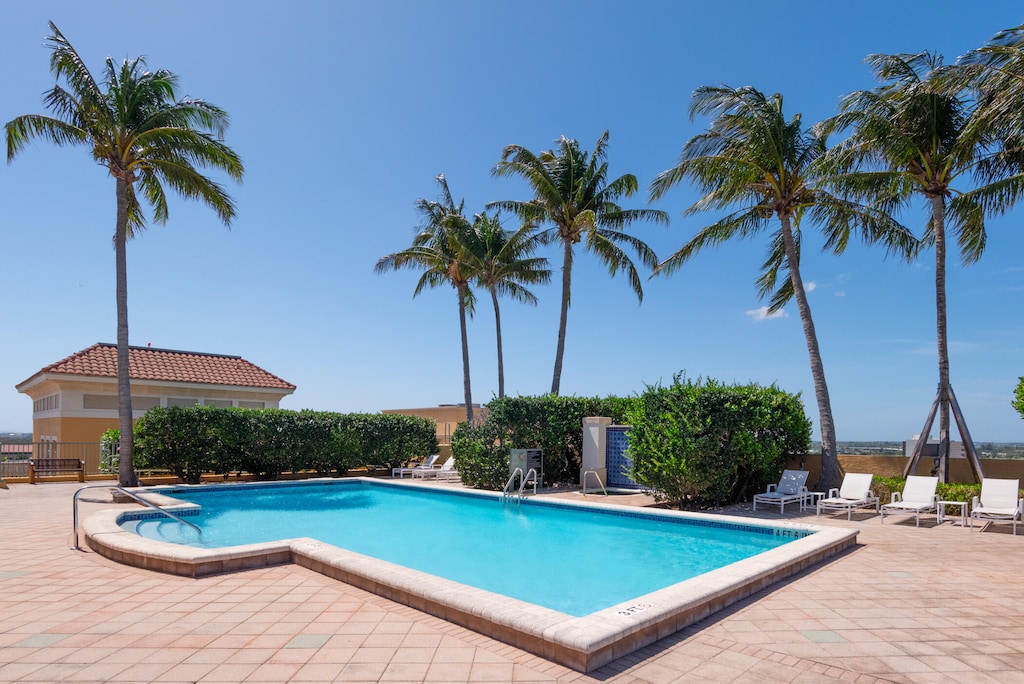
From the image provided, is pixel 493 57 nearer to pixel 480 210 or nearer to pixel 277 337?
pixel 480 210

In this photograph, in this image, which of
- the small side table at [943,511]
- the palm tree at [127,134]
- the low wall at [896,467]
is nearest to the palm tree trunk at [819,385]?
the low wall at [896,467]

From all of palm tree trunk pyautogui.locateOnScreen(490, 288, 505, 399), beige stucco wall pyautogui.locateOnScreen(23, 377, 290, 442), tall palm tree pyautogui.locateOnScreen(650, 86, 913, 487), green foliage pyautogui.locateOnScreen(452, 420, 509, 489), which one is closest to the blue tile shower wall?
green foliage pyautogui.locateOnScreen(452, 420, 509, 489)

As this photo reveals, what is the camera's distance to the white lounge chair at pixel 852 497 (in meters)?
11.5

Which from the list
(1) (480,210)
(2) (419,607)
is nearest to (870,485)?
(2) (419,607)

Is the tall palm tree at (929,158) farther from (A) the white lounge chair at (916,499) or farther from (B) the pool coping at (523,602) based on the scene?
(B) the pool coping at (523,602)

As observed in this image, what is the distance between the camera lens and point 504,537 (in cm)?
1097

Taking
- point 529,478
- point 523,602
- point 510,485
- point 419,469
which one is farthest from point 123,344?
point 523,602

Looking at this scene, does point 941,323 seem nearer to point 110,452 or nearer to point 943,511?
point 943,511

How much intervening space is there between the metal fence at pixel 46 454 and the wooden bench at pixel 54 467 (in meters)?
0.52

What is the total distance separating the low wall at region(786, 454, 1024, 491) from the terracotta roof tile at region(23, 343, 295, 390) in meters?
20.2

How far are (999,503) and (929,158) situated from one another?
8.34 meters

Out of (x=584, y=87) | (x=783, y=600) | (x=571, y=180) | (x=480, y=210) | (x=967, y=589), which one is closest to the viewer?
(x=783, y=600)

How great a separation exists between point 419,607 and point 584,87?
643 inches

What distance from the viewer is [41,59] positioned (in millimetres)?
14039
